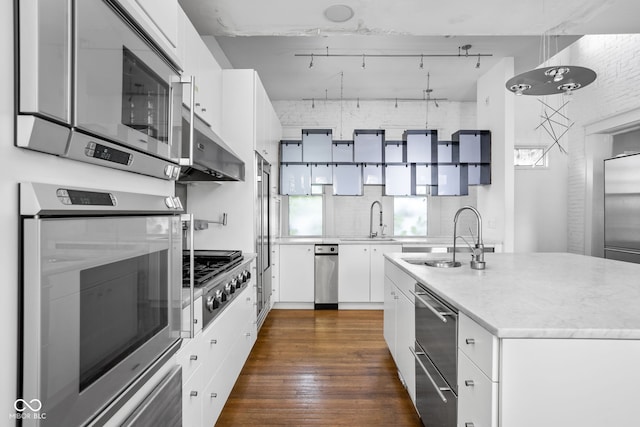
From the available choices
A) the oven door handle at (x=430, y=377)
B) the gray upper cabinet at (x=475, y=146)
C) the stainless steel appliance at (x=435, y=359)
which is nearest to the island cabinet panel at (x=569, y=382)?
the stainless steel appliance at (x=435, y=359)

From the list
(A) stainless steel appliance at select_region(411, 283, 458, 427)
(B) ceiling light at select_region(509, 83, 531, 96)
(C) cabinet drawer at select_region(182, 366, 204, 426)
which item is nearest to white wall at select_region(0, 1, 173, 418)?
(C) cabinet drawer at select_region(182, 366, 204, 426)

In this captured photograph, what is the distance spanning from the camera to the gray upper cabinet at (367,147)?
5.11 meters

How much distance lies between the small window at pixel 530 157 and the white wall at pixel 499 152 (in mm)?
1168

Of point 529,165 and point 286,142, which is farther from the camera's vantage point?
point 529,165

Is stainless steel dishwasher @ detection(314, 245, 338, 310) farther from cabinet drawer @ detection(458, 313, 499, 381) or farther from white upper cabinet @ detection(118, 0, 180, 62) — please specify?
white upper cabinet @ detection(118, 0, 180, 62)

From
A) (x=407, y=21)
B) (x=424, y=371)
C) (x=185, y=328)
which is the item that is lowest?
(x=424, y=371)

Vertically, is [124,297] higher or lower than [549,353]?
higher

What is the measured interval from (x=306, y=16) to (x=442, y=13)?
3.58 ft

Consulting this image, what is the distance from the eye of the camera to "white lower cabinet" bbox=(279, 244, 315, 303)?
194 inches

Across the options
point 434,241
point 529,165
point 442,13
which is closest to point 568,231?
point 529,165

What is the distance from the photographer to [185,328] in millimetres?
1513

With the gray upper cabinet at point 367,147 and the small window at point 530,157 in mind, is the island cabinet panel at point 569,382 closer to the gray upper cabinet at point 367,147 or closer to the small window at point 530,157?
the gray upper cabinet at point 367,147

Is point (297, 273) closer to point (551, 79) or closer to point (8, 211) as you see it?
point (551, 79)

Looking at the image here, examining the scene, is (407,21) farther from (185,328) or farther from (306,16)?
(185,328)
